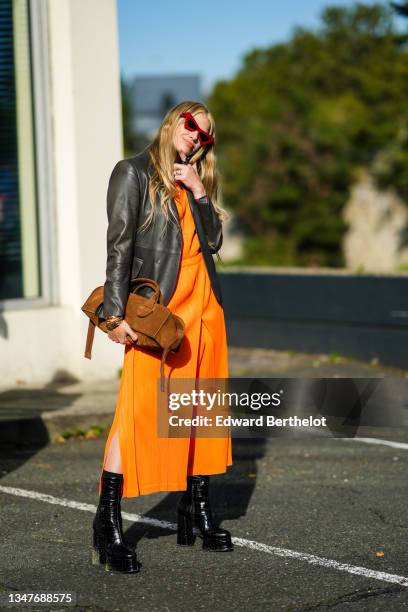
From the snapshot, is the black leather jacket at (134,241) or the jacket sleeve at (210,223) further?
the jacket sleeve at (210,223)

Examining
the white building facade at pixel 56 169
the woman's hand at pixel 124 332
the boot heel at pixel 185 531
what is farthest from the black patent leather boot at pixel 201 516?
the white building facade at pixel 56 169

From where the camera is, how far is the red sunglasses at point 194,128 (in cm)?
455

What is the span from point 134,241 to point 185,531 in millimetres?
1387

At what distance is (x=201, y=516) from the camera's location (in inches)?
191

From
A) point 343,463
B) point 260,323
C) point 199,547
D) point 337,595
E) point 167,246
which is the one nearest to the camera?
point 337,595

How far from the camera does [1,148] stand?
30.0 feet

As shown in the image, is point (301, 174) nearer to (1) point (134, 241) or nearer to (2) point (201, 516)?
(2) point (201, 516)

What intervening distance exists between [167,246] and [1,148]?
16.4 feet

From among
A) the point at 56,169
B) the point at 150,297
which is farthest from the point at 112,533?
the point at 56,169

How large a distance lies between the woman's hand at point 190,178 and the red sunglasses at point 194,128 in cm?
13

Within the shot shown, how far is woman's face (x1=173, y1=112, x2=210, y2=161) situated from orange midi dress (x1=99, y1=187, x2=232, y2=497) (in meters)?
0.17

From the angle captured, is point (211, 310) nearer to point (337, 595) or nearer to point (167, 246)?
point (167, 246)

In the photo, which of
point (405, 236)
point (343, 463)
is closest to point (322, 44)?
point (405, 236)

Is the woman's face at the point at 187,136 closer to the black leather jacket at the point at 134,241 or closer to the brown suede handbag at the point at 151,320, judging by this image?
the black leather jacket at the point at 134,241
